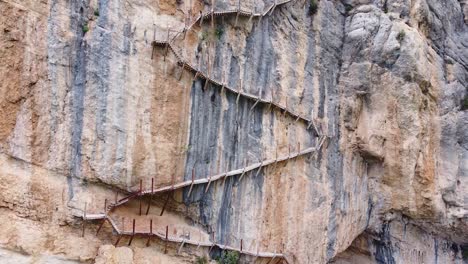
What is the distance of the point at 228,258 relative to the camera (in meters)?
12.9

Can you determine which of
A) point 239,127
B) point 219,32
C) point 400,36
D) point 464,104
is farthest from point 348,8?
point 239,127

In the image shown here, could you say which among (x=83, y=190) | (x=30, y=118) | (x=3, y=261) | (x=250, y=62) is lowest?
(x=3, y=261)

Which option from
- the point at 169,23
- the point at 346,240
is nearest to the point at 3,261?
the point at 169,23

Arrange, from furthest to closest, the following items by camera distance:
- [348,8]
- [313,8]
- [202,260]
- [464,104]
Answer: [464,104] < [348,8] < [313,8] < [202,260]

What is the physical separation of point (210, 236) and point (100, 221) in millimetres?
2346

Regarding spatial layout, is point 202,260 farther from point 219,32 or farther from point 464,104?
point 464,104

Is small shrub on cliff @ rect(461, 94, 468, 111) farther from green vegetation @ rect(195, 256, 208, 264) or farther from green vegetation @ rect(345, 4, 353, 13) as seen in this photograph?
green vegetation @ rect(195, 256, 208, 264)

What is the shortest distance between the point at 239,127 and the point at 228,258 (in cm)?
254

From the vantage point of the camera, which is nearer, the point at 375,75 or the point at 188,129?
the point at 188,129

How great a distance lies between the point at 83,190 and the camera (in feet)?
36.9

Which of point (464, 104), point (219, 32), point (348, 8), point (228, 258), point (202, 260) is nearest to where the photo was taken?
point (202, 260)

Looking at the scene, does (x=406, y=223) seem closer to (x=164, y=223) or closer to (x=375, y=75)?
(x=375, y=75)

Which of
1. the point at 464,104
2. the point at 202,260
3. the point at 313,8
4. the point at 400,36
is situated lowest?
the point at 202,260

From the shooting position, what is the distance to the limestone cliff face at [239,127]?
10922 millimetres
